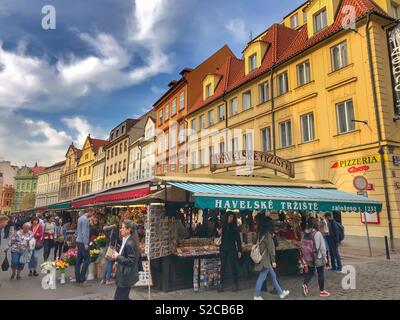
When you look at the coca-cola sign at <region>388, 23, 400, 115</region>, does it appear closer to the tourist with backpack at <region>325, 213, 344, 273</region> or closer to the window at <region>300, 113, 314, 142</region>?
the window at <region>300, 113, 314, 142</region>

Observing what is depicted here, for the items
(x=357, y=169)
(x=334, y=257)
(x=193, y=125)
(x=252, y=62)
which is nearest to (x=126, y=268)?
(x=334, y=257)

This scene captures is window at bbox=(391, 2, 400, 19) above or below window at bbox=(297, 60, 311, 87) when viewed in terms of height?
above

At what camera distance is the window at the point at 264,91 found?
2241cm

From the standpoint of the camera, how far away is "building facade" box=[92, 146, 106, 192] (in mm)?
55594

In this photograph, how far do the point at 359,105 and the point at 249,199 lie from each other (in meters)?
10.7

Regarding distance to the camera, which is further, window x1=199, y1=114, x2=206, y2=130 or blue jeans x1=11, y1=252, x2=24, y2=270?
window x1=199, y1=114, x2=206, y2=130

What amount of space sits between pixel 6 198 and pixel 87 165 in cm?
5710

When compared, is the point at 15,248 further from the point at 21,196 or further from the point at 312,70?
the point at 21,196

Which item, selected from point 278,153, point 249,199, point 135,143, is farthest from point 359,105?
point 135,143

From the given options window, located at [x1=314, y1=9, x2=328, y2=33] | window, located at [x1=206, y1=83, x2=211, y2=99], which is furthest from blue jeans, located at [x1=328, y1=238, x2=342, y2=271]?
window, located at [x1=206, y1=83, x2=211, y2=99]

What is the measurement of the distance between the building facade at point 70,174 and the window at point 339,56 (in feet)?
199

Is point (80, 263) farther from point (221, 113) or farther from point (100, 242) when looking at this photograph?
point (221, 113)

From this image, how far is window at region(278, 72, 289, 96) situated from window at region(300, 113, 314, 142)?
8.14 ft

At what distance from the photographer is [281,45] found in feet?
76.7
